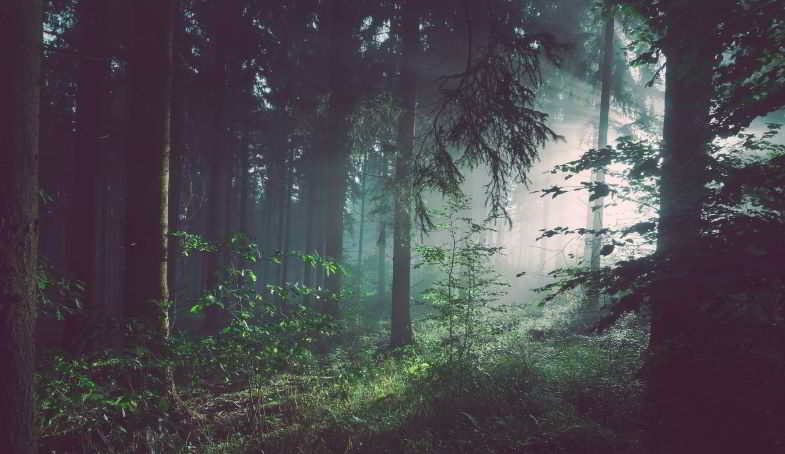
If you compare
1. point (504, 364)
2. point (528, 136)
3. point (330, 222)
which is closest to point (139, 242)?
point (528, 136)

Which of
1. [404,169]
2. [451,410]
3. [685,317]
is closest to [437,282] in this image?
[451,410]

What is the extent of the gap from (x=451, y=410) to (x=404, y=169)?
5.23m

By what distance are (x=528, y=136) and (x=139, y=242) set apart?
5.39 m

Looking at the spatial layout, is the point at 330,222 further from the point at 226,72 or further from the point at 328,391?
the point at 328,391

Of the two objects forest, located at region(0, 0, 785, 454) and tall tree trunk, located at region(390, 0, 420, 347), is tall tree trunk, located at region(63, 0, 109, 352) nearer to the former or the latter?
forest, located at region(0, 0, 785, 454)

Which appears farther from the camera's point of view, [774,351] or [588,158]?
[588,158]

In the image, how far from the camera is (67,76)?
1350 centimetres

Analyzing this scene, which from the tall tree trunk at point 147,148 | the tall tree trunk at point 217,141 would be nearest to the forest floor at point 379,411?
the tall tree trunk at point 147,148

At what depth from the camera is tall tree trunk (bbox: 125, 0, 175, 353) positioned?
15.3 ft

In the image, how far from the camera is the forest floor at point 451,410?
4.09m

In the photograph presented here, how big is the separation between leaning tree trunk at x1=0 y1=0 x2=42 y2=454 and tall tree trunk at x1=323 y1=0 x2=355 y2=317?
7162 millimetres

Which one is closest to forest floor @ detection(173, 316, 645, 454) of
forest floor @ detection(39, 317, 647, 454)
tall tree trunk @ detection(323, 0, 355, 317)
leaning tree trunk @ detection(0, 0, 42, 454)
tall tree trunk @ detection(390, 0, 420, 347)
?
forest floor @ detection(39, 317, 647, 454)

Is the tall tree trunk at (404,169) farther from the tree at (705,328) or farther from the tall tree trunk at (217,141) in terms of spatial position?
the tall tree trunk at (217,141)

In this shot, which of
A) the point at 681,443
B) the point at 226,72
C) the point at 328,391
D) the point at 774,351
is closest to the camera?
the point at 774,351
